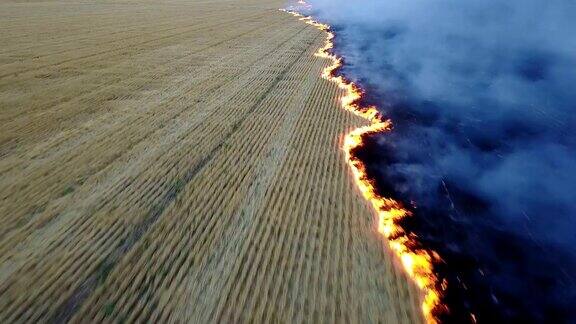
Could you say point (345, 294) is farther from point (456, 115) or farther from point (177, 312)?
point (456, 115)

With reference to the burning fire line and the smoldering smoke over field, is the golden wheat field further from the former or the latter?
the smoldering smoke over field

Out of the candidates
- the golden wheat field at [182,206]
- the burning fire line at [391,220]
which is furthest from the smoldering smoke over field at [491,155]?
the golden wheat field at [182,206]

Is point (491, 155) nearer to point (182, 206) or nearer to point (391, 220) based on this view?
point (391, 220)

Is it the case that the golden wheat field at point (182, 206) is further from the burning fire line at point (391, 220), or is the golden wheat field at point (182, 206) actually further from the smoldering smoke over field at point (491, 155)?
the smoldering smoke over field at point (491, 155)

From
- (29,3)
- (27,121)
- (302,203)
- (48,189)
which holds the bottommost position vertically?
(29,3)

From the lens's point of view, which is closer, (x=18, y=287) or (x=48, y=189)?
(x=18, y=287)

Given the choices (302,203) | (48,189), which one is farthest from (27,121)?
(302,203)

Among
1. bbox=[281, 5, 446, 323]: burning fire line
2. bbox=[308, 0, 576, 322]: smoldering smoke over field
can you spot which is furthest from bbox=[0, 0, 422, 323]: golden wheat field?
bbox=[308, 0, 576, 322]: smoldering smoke over field
